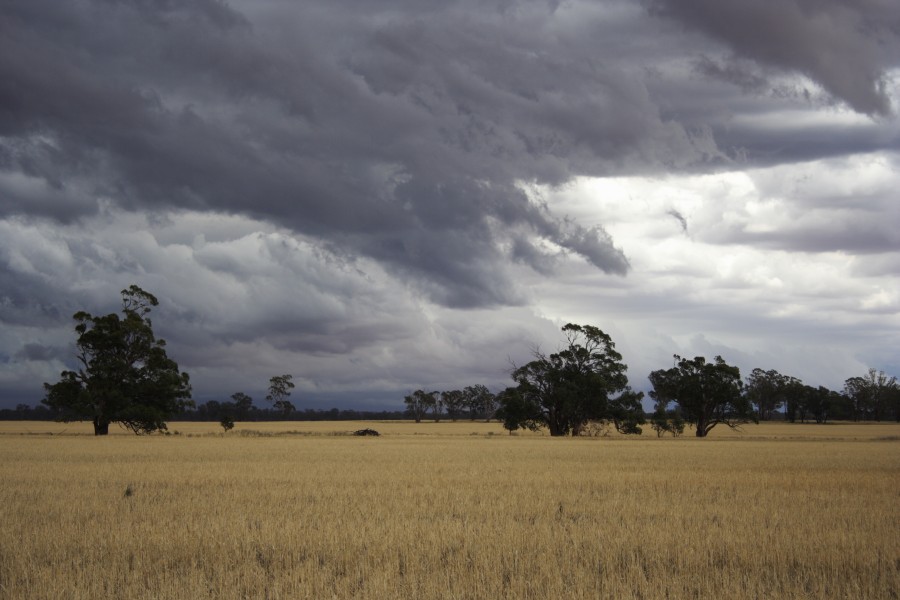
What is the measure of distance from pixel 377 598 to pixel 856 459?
3816 cm

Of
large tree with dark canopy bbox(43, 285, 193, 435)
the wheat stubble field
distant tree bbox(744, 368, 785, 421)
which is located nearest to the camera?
the wheat stubble field

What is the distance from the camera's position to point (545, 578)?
11945mm

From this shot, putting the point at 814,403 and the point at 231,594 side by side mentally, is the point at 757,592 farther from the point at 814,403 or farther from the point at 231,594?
the point at 814,403

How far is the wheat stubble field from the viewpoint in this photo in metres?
11.5

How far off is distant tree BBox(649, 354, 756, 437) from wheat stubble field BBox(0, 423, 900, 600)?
199ft

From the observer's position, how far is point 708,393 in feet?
290

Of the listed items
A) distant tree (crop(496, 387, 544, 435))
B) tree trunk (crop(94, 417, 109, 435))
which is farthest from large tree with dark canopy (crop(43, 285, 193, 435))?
distant tree (crop(496, 387, 544, 435))

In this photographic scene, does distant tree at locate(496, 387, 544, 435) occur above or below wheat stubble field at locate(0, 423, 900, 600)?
above

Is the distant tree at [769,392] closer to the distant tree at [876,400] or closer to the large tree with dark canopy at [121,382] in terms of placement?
the distant tree at [876,400]

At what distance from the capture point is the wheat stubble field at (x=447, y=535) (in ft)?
37.7

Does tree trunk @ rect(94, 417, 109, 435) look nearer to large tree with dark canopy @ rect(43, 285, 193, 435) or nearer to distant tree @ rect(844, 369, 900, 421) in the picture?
large tree with dark canopy @ rect(43, 285, 193, 435)

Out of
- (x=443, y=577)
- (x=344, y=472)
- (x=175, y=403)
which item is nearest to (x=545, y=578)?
(x=443, y=577)

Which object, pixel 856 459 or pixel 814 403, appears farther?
pixel 814 403

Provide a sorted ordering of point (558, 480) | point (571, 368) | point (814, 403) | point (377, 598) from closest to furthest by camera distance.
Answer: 1. point (377, 598)
2. point (558, 480)
3. point (571, 368)
4. point (814, 403)
